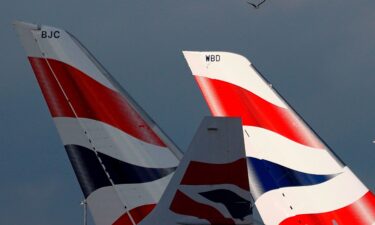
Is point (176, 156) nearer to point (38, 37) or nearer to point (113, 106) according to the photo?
point (113, 106)

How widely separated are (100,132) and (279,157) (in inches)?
319

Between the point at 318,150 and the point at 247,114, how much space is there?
10.9ft

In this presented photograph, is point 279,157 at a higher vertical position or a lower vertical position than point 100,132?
lower

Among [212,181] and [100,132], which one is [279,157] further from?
[212,181]

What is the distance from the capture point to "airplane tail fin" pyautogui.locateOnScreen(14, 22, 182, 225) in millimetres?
46312

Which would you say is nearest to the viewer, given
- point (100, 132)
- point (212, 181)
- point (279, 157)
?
point (212, 181)

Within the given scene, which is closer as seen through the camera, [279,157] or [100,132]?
[100,132]

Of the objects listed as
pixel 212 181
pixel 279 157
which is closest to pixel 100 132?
pixel 279 157

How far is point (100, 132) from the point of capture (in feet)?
157

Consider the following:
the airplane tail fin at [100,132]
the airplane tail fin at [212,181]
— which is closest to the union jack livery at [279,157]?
the airplane tail fin at [100,132]

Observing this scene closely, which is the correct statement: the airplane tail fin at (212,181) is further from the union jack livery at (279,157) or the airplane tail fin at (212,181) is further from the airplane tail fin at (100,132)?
the union jack livery at (279,157)

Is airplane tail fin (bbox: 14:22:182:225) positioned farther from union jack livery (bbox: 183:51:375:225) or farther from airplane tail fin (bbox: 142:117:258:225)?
airplane tail fin (bbox: 142:117:258:225)

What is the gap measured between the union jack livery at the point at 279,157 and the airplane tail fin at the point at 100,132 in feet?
19.6

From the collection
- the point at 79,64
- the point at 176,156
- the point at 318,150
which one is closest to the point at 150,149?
the point at 176,156
